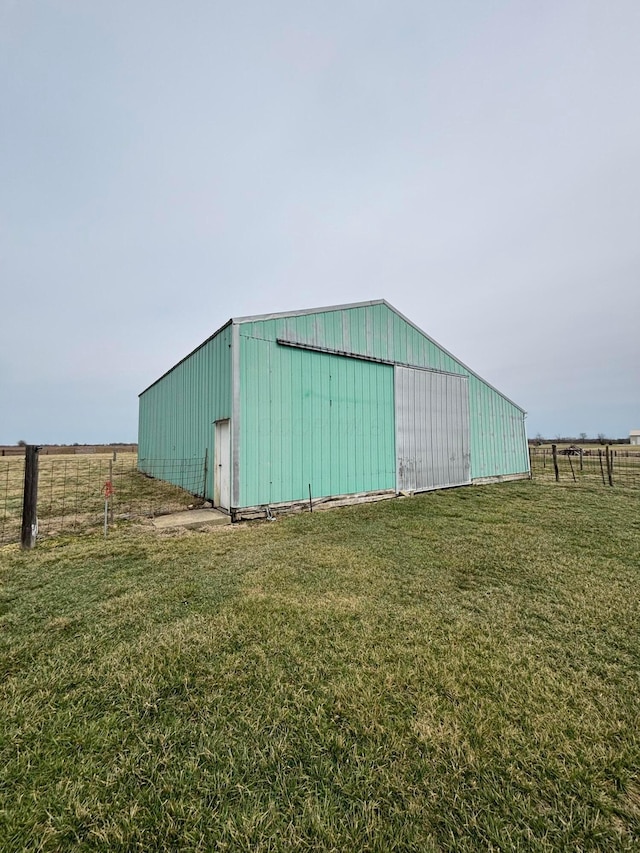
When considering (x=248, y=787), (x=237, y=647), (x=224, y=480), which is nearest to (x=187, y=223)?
(x=224, y=480)

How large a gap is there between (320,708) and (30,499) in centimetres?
508

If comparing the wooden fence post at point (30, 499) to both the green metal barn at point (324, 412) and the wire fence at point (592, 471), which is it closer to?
the green metal barn at point (324, 412)

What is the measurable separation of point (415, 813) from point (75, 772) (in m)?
1.54

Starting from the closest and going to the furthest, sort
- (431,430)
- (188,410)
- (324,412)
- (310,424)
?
(310,424), (324,412), (188,410), (431,430)

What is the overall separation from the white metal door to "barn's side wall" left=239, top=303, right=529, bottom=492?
0.46 m

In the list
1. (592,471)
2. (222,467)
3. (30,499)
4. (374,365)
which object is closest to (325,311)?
(374,365)

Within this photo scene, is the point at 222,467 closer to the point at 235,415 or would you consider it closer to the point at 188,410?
the point at 235,415

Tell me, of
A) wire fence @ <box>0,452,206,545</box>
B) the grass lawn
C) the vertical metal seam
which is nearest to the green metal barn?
the vertical metal seam

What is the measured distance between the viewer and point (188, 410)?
10023 millimetres

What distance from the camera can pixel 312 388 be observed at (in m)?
7.71

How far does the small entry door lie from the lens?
7071 millimetres

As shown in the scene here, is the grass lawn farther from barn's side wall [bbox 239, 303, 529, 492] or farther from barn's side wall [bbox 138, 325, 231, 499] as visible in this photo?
barn's side wall [bbox 138, 325, 231, 499]

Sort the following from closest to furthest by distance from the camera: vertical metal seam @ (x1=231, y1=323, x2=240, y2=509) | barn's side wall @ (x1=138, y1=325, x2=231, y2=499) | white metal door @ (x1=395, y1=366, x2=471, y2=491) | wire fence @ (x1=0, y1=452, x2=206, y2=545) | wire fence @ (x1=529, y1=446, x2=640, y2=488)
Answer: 1. wire fence @ (x1=0, y1=452, x2=206, y2=545)
2. vertical metal seam @ (x1=231, y1=323, x2=240, y2=509)
3. barn's side wall @ (x1=138, y1=325, x2=231, y2=499)
4. white metal door @ (x1=395, y1=366, x2=471, y2=491)
5. wire fence @ (x1=529, y1=446, x2=640, y2=488)

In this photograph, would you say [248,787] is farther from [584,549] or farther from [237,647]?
[584,549]
